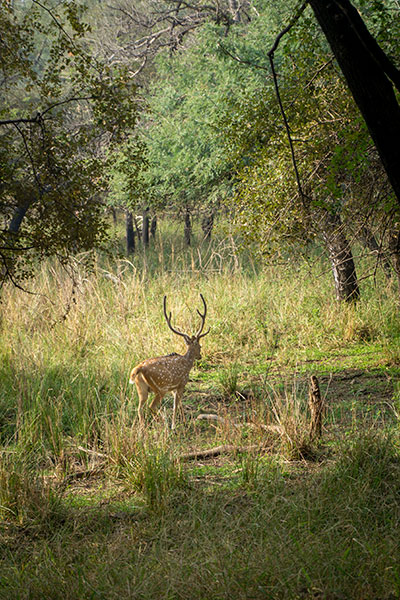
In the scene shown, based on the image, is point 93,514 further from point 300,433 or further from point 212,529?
point 300,433

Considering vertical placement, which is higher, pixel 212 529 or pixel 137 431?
pixel 137 431

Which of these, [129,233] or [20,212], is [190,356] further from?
[129,233]

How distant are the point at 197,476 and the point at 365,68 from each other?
3.22 meters

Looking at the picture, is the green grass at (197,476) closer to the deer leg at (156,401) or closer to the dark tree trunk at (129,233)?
the deer leg at (156,401)

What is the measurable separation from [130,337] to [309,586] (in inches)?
237

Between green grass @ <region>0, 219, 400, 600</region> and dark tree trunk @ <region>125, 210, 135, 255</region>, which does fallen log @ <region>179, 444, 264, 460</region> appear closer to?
green grass @ <region>0, 219, 400, 600</region>

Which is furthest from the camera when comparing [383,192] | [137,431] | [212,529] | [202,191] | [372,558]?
[202,191]

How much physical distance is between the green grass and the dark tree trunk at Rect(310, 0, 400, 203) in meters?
2.15

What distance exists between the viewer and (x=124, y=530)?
411 centimetres

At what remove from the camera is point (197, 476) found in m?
4.98

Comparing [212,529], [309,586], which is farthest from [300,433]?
[309,586]

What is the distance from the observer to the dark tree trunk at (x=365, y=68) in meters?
3.21

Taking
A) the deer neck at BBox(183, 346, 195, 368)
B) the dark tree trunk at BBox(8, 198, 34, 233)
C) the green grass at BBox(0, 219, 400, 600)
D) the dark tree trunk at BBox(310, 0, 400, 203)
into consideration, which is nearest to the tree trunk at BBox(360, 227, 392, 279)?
the green grass at BBox(0, 219, 400, 600)

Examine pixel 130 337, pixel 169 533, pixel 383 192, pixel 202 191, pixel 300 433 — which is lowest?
pixel 169 533
